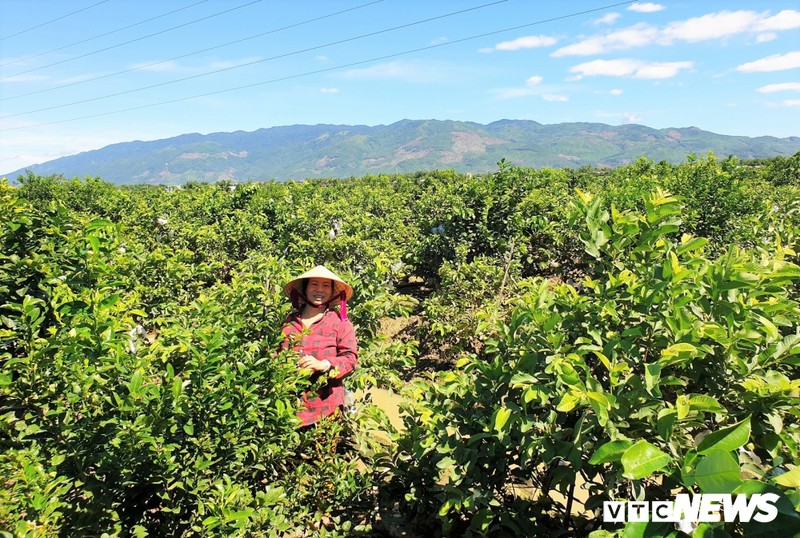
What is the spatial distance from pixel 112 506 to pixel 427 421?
1527mm

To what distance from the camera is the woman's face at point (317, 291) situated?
11.3 feet

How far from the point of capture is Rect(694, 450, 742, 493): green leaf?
0.91m

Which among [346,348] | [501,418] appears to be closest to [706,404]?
[501,418]

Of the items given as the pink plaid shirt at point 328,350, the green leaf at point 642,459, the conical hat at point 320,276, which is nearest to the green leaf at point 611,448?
the green leaf at point 642,459

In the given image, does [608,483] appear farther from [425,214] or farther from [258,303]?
[425,214]

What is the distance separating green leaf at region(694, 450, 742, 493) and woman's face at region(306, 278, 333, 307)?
2.80 meters

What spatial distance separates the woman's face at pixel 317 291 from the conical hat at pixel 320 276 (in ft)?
0.24

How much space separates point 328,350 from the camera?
3234 mm

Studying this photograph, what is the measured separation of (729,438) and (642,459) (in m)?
0.21

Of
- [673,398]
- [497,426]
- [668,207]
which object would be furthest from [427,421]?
[668,207]

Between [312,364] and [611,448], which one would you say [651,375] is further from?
[312,364]

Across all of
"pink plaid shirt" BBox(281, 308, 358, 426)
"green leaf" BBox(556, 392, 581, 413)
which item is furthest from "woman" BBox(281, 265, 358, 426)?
"green leaf" BBox(556, 392, 581, 413)

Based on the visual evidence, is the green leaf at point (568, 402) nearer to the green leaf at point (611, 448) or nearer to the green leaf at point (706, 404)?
the green leaf at point (611, 448)

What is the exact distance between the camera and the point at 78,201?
12.7 m
